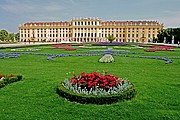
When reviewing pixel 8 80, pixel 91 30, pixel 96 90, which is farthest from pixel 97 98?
pixel 91 30

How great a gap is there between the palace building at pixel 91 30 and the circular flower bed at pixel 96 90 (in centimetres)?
7597

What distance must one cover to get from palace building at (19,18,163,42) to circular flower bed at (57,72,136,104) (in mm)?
75973

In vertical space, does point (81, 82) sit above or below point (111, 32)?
below

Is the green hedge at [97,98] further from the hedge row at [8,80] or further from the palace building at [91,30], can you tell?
the palace building at [91,30]

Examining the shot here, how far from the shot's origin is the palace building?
8094 cm

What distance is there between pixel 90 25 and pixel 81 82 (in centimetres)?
7835

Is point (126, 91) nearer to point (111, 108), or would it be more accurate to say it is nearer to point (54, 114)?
point (111, 108)

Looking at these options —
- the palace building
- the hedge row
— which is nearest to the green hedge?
the hedge row

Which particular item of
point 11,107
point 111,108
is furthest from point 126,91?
point 11,107

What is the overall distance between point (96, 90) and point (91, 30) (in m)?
79.0

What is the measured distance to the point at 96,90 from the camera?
546cm

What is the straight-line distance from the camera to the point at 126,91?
5684 mm

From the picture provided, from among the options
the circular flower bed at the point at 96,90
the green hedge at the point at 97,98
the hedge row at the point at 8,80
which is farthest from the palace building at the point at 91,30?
the green hedge at the point at 97,98

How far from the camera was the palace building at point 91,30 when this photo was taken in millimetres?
80938
